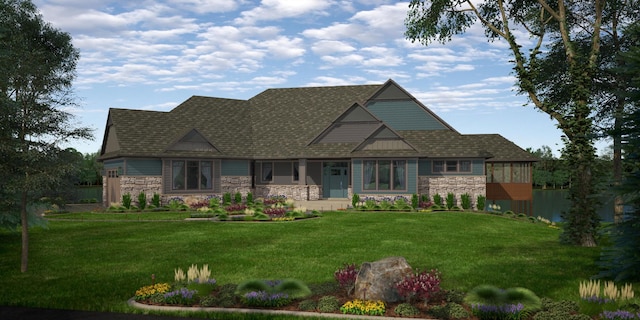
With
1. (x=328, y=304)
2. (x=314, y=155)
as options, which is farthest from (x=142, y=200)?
(x=328, y=304)

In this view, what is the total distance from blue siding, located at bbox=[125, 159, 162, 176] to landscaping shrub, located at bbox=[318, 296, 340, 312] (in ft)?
92.8

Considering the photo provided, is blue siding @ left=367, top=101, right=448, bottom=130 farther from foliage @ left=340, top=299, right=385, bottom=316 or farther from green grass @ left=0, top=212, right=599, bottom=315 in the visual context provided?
foliage @ left=340, top=299, right=385, bottom=316

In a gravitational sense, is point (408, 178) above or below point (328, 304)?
above

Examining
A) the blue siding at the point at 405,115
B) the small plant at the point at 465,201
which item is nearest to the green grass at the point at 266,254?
the small plant at the point at 465,201

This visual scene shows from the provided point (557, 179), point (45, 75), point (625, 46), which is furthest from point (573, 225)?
point (557, 179)

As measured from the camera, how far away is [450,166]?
129 feet

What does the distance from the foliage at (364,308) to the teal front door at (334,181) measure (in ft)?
101

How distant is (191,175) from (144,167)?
3.37m

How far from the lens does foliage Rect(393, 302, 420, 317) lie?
10.0 metres

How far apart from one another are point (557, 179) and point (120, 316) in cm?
11396

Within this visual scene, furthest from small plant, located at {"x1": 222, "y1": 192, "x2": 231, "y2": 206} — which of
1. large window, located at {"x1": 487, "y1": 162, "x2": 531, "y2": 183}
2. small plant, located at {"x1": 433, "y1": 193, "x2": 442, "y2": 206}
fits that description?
large window, located at {"x1": 487, "y1": 162, "x2": 531, "y2": 183}

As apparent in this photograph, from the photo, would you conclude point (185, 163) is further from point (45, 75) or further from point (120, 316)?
point (120, 316)

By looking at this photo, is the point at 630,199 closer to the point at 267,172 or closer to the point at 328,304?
the point at 328,304

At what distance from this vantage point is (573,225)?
20.7m
